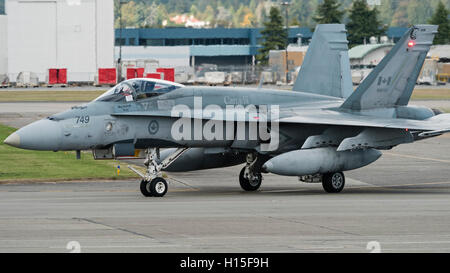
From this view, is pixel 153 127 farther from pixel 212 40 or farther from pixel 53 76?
pixel 212 40

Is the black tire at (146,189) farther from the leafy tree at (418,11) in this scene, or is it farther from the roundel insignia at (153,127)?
the leafy tree at (418,11)

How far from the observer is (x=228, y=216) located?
17.5m

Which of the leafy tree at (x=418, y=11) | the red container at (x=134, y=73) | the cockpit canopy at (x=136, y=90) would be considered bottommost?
the red container at (x=134, y=73)

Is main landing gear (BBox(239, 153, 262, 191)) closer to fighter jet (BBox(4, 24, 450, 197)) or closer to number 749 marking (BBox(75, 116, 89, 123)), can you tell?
fighter jet (BBox(4, 24, 450, 197))

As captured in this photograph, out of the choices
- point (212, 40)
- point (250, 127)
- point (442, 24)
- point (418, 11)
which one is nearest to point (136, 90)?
point (250, 127)

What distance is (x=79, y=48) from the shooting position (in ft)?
362

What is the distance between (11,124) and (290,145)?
30124 mm

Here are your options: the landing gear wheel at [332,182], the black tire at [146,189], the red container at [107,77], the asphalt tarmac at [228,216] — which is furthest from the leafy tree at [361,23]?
the black tire at [146,189]

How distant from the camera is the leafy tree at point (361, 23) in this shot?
13600cm

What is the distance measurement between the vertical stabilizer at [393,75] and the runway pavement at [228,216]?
7.98 ft

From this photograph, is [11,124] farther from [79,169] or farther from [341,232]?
[341,232]

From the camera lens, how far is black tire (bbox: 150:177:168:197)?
2141cm

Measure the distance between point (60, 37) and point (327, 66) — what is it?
289 feet
